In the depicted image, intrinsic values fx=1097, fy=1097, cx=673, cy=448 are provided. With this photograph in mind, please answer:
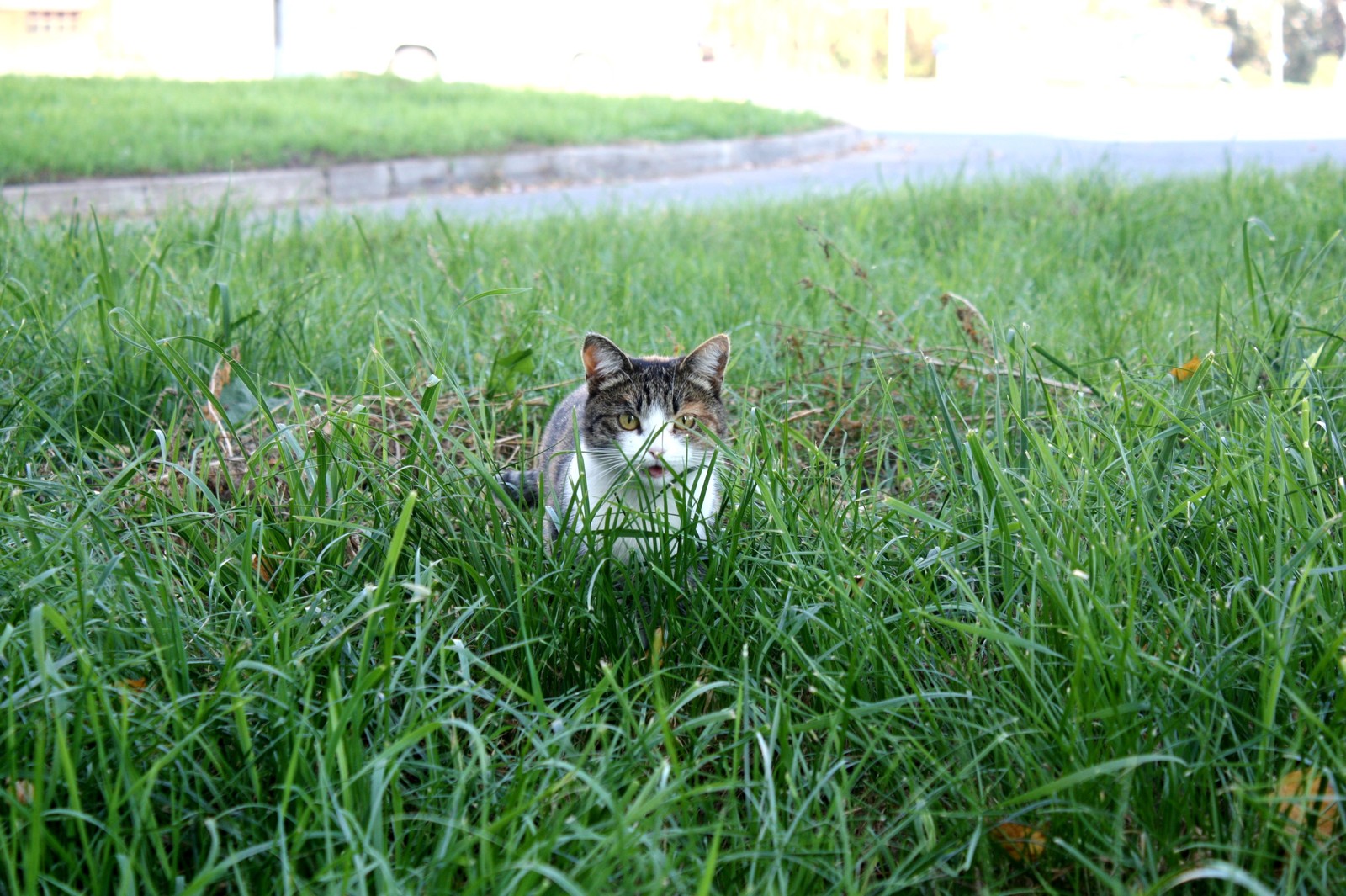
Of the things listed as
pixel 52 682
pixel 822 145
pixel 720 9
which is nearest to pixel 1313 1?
pixel 720 9

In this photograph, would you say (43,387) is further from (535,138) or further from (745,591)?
(535,138)

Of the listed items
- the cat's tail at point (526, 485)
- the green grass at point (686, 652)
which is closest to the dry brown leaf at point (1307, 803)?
the green grass at point (686, 652)

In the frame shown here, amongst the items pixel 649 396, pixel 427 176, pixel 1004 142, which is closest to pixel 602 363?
pixel 649 396

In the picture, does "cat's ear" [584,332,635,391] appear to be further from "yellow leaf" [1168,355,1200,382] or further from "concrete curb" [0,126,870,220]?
"concrete curb" [0,126,870,220]

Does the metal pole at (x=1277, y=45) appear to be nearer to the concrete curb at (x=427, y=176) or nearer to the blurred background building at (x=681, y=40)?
the blurred background building at (x=681, y=40)

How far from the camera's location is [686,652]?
5.76 ft

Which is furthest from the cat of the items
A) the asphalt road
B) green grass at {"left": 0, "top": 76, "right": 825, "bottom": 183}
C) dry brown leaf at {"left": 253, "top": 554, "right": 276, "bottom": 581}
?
green grass at {"left": 0, "top": 76, "right": 825, "bottom": 183}

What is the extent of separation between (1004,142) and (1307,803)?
1131 cm

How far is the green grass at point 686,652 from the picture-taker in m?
1.32

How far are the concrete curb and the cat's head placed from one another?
346 cm

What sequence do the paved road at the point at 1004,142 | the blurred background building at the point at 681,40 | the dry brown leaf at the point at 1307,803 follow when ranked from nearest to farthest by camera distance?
the dry brown leaf at the point at 1307,803, the paved road at the point at 1004,142, the blurred background building at the point at 681,40

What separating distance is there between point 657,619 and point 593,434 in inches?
27.4

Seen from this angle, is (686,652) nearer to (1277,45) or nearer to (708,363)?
(708,363)

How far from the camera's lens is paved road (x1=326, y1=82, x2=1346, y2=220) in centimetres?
754
